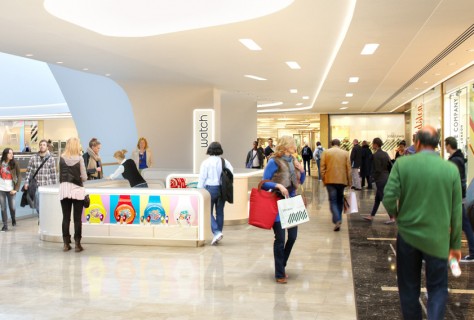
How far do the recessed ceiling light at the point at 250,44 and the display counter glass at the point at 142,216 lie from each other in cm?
360

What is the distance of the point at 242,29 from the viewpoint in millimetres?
9461

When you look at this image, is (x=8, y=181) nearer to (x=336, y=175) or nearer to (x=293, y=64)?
(x=336, y=175)

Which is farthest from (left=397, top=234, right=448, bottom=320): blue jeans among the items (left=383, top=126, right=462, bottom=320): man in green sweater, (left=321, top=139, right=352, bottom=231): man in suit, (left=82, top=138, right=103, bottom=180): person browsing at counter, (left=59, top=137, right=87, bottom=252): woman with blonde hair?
(left=82, top=138, right=103, bottom=180): person browsing at counter

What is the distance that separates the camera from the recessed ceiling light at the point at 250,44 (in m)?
10.5

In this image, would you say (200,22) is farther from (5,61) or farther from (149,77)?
(5,61)

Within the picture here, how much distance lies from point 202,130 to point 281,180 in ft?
23.5

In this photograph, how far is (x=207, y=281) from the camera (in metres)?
6.10

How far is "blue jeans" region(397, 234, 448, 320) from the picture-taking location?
3.70 meters

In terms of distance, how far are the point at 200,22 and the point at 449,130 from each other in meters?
12.1

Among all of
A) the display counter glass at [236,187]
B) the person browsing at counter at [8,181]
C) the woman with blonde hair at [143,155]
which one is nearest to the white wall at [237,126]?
the woman with blonde hair at [143,155]

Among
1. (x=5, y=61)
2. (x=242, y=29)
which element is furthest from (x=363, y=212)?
(x=5, y=61)

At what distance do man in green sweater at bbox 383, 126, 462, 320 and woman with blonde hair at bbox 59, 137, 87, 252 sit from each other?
5370 millimetres

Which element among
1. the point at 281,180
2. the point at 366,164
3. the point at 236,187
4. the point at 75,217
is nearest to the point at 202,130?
the point at 236,187

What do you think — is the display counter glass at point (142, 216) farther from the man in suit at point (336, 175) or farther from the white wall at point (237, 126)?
the white wall at point (237, 126)
